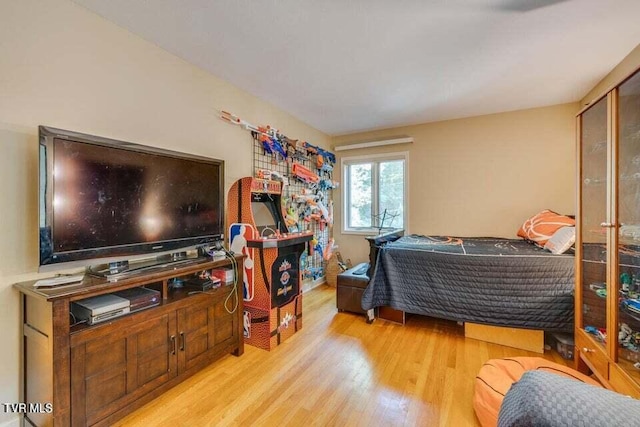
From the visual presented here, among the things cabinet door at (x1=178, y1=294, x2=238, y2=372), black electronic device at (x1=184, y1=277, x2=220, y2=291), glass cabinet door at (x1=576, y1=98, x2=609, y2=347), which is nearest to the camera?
glass cabinet door at (x1=576, y1=98, x2=609, y2=347)

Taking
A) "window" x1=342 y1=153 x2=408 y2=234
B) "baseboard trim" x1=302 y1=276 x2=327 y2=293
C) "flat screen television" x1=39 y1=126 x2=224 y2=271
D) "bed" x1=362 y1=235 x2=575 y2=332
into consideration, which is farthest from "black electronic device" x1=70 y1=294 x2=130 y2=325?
"window" x1=342 y1=153 x2=408 y2=234

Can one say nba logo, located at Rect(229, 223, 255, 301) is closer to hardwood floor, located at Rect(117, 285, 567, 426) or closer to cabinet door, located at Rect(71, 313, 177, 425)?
hardwood floor, located at Rect(117, 285, 567, 426)

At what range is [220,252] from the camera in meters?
1.99

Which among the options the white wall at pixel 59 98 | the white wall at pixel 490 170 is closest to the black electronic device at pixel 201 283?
the white wall at pixel 59 98

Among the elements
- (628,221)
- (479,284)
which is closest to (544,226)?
(479,284)

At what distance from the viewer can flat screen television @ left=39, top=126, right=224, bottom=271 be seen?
1276 millimetres

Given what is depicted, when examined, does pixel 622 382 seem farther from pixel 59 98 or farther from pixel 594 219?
pixel 59 98

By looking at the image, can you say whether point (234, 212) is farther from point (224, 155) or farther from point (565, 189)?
point (565, 189)

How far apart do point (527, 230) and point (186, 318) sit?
341 centimetres

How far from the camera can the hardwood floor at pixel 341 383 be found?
57.6 inches

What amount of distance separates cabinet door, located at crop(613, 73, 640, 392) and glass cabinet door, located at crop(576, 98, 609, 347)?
0.29 feet

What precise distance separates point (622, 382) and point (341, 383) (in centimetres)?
144

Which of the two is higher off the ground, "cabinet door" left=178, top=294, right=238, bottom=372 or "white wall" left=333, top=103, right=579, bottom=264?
"white wall" left=333, top=103, right=579, bottom=264

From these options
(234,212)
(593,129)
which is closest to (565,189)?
(593,129)
